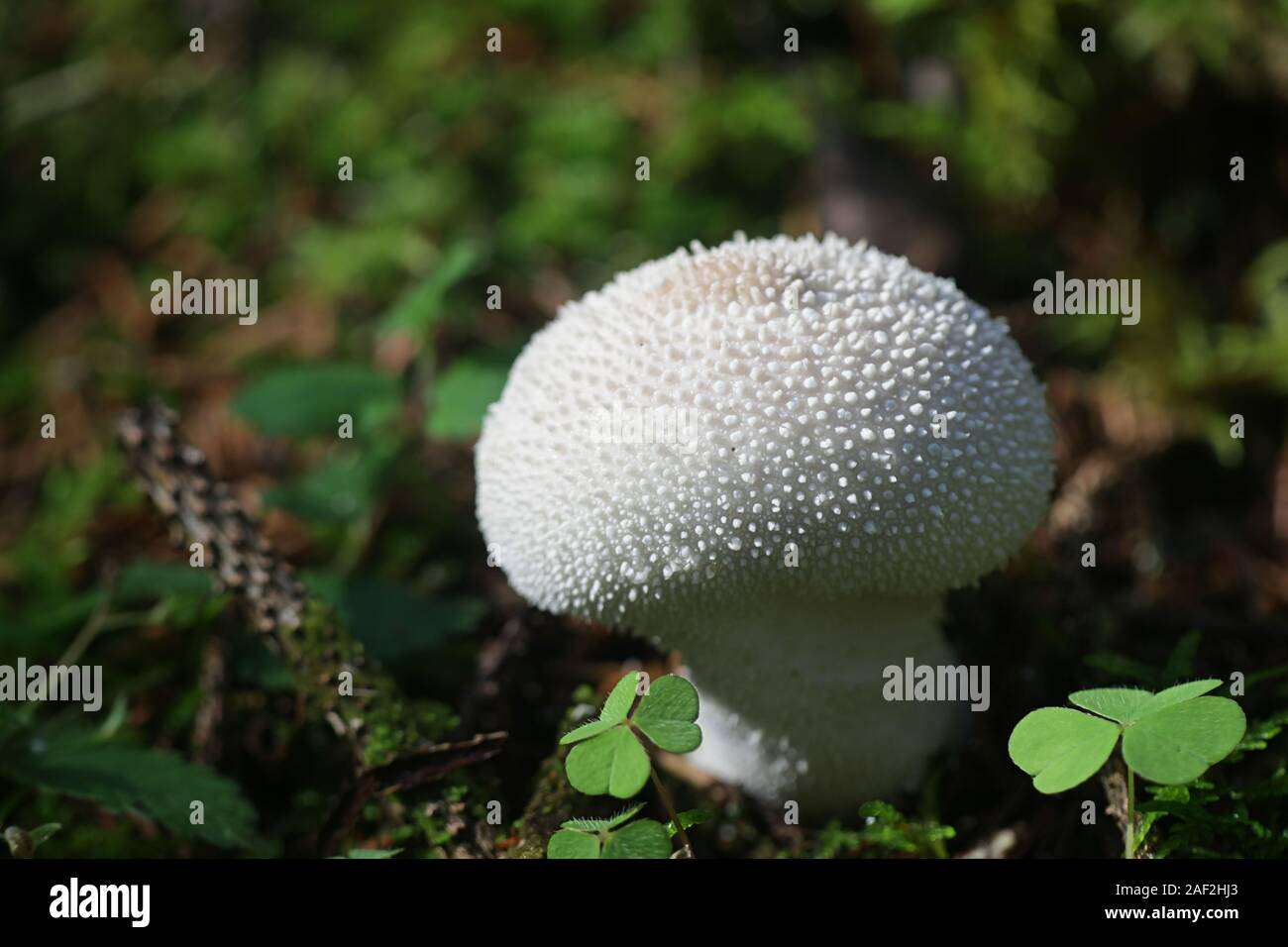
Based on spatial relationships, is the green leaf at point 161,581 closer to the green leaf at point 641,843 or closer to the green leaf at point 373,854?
the green leaf at point 373,854

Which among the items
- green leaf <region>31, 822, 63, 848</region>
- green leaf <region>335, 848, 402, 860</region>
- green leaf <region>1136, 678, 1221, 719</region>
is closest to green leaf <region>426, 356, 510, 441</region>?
green leaf <region>335, 848, 402, 860</region>

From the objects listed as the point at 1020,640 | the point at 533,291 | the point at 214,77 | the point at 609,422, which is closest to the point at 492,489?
the point at 609,422

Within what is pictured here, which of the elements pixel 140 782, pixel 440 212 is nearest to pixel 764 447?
pixel 140 782

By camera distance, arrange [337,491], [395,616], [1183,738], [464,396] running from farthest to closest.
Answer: [337,491]
[464,396]
[395,616]
[1183,738]

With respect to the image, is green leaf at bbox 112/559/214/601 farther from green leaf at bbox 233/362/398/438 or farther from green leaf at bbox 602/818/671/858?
green leaf at bbox 602/818/671/858

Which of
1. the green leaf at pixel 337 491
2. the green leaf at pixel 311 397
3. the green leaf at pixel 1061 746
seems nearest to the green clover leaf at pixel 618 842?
the green leaf at pixel 1061 746

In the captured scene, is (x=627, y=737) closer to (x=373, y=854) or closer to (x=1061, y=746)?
(x=373, y=854)
